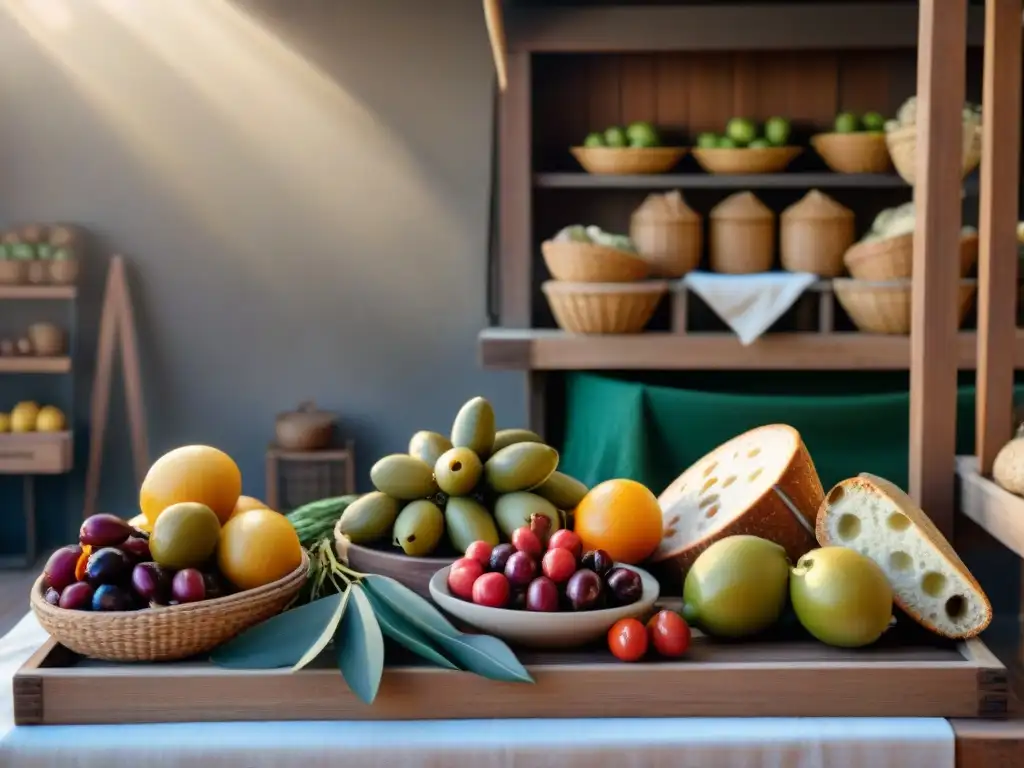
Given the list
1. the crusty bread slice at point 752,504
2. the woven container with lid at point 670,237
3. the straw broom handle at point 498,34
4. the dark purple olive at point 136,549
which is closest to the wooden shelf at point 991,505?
the crusty bread slice at point 752,504

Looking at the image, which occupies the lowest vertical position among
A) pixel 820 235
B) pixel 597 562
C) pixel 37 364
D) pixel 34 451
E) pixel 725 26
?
pixel 34 451

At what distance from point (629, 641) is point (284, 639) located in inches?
12.5

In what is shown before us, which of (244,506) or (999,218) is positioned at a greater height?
(999,218)

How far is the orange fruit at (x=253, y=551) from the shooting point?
1.15 metres

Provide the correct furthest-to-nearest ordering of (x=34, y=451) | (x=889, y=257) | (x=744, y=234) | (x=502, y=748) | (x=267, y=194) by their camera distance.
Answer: (x=267, y=194)
(x=34, y=451)
(x=744, y=234)
(x=889, y=257)
(x=502, y=748)

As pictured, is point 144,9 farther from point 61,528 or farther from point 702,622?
point 702,622

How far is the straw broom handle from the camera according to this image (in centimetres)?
316

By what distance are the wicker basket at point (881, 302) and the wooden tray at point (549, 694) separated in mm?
2352

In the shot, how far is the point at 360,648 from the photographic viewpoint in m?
1.05

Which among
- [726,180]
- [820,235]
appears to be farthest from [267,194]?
[820,235]

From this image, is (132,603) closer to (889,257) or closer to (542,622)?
(542,622)

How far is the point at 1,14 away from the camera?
4.54 metres

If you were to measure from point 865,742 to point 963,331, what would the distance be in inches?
103

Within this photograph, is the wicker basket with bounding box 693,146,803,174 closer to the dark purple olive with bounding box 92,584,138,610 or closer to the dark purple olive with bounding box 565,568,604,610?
the dark purple olive with bounding box 565,568,604,610
